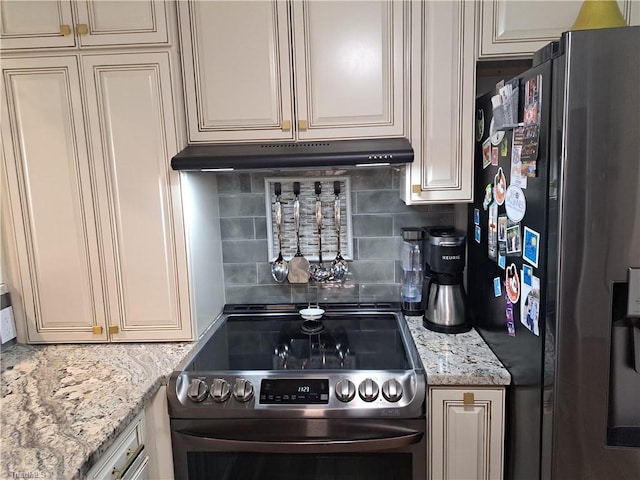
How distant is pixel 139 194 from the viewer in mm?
1537

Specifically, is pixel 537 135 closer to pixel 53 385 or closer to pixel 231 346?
pixel 231 346

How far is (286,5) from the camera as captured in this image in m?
1.52

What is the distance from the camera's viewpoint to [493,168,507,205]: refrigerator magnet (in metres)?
1.33

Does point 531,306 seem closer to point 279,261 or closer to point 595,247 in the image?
point 595,247

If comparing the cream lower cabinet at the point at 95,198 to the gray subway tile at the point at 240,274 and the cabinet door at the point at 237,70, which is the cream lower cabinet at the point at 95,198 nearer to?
the cabinet door at the point at 237,70

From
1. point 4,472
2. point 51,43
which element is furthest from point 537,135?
point 51,43

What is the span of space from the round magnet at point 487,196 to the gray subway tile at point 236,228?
0.98m

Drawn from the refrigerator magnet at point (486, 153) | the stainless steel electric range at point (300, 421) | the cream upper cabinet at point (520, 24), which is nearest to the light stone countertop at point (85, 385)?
the stainless steel electric range at point (300, 421)

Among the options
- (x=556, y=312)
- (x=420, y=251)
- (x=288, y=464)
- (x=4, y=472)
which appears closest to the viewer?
(x=4, y=472)

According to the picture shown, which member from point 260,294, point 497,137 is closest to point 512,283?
point 497,137

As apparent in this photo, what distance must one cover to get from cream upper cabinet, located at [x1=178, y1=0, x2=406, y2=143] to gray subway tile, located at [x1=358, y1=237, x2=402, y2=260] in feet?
1.75

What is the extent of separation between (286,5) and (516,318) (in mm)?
1244

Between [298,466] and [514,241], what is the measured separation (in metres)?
0.94

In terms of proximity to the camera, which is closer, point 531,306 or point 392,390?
point 531,306
